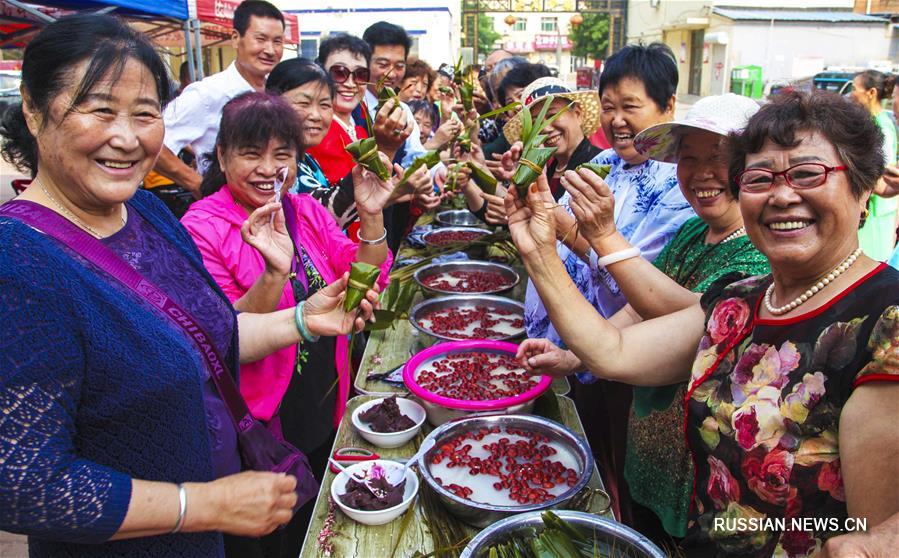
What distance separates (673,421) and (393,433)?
1025mm

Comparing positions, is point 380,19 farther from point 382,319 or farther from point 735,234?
point 735,234

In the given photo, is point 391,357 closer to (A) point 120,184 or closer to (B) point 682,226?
(B) point 682,226

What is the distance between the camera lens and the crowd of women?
117 cm

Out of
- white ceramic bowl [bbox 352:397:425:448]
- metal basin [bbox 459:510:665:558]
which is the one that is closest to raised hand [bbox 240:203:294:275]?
white ceramic bowl [bbox 352:397:425:448]

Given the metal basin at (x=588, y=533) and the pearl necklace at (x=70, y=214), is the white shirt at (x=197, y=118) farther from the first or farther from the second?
the metal basin at (x=588, y=533)

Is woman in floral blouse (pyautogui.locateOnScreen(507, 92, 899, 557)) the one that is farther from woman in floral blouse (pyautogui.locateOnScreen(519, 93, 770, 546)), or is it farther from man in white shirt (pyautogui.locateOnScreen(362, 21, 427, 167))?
man in white shirt (pyautogui.locateOnScreen(362, 21, 427, 167))

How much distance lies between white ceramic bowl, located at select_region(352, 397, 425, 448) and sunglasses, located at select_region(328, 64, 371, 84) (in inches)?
94.6

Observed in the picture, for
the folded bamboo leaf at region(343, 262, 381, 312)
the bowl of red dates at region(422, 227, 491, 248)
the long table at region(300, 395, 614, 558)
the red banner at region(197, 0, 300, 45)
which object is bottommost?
the long table at region(300, 395, 614, 558)

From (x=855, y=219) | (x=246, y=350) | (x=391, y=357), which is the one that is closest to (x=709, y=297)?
(x=855, y=219)

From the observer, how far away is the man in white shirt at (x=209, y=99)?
368 cm

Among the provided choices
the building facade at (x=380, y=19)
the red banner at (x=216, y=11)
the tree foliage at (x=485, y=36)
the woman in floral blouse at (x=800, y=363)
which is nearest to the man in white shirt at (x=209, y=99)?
the woman in floral blouse at (x=800, y=363)

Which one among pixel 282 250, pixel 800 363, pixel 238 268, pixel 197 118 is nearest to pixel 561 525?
pixel 800 363

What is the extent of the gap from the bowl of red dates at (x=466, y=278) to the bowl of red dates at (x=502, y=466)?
1.50m

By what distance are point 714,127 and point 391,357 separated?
1812mm
